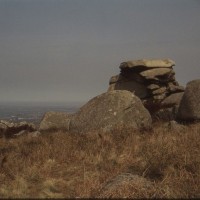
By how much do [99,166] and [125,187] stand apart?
3017 mm

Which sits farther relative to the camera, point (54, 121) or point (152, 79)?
point (152, 79)

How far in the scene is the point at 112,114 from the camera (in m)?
17.4

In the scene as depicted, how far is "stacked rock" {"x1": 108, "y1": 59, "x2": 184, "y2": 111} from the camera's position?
27312 millimetres

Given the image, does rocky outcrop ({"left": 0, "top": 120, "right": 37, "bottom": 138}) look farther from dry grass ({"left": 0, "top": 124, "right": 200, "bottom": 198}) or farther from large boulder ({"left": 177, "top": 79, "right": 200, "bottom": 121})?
dry grass ({"left": 0, "top": 124, "right": 200, "bottom": 198})

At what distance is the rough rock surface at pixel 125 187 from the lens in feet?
24.3

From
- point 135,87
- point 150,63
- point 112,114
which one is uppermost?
point 150,63

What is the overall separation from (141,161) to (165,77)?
18.4 m

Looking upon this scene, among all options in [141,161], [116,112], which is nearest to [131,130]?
Answer: [116,112]

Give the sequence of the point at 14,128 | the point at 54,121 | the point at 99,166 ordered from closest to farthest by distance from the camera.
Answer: the point at 99,166, the point at 54,121, the point at 14,128

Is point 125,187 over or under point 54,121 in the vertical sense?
under

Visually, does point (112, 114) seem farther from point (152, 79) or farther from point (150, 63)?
point (150, 63)

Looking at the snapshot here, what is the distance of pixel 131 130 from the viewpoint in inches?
603

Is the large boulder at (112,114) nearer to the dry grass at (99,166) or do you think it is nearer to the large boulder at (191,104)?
the large boulder at (191,104)

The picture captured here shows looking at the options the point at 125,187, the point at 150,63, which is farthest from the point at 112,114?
the point at 150,63
